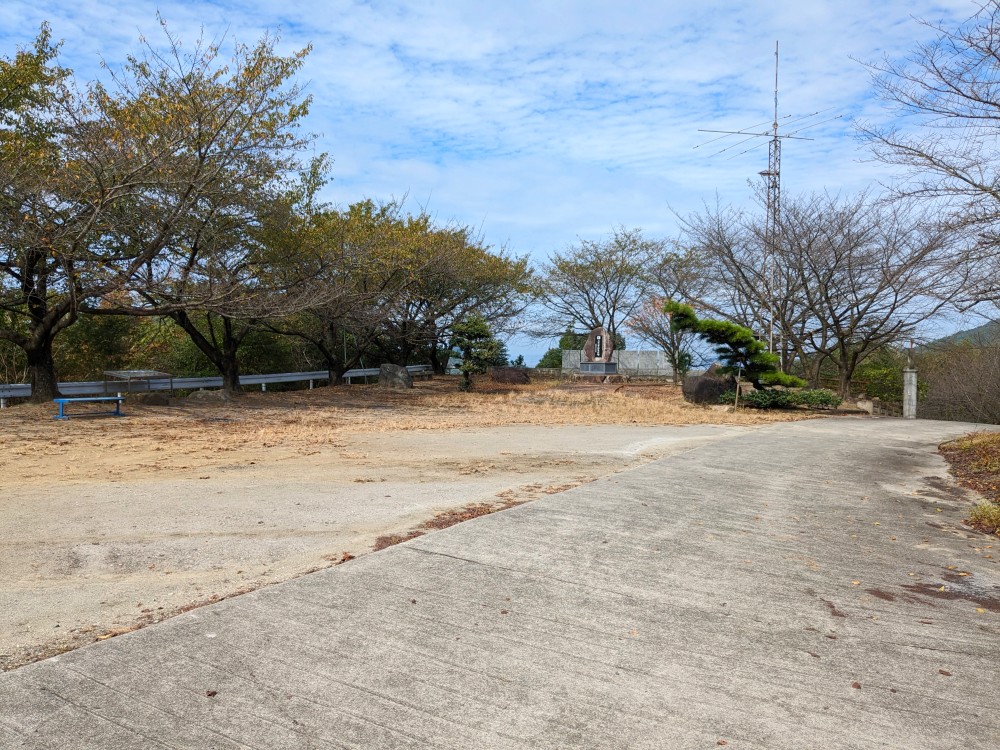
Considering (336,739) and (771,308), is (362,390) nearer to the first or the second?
(771,308)

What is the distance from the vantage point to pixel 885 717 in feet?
10.5

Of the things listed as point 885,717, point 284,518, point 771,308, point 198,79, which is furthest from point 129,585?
point 771,308

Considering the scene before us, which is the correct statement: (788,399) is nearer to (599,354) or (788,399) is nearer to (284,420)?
(599,354)

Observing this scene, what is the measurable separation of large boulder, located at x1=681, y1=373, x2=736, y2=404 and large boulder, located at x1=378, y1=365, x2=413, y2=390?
995 centimetres

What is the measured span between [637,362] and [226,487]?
115 ft

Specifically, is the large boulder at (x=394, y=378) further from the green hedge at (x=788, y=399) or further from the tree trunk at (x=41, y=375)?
the green hedge at (x=788, y=399)

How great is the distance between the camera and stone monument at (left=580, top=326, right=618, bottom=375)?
33250 mm

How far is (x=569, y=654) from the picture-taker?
370 cm

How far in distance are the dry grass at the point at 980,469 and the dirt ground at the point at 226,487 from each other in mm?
4094

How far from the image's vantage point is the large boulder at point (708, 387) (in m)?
22.5

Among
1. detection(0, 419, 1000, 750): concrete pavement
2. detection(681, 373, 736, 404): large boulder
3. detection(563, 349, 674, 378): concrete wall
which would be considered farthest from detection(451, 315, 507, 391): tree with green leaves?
detection(0, 419, 1000, 750): concrete pavement

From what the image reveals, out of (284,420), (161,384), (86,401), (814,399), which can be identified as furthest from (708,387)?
(86,401)

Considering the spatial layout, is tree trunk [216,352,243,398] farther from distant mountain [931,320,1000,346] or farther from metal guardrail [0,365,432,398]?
distant mountain [931,320,1000,346]

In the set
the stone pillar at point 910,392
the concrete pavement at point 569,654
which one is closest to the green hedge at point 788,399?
the stone pillar at point 910,392
